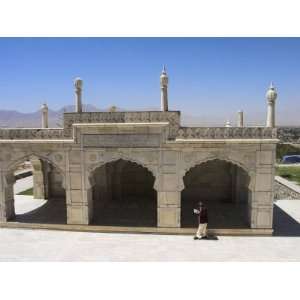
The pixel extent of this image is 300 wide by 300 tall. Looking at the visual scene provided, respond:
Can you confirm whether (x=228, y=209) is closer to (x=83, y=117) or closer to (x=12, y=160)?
(x=83, y=117)

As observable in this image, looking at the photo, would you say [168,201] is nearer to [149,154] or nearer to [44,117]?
[149,154]

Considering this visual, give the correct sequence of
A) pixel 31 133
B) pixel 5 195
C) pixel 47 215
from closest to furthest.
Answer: pixel 31 133, pixel 5 195, pixel 47 215

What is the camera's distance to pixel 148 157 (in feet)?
33.5

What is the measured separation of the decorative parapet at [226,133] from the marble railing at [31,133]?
13.4ft

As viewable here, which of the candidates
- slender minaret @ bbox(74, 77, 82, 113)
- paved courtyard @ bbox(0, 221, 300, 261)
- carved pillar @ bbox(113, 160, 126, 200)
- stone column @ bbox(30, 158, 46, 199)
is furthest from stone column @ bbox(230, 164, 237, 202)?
stone column @ bbox(30, 158, 46, 199)

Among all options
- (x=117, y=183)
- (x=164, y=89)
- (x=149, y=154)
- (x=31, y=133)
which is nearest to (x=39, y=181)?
(x=117, y=183)

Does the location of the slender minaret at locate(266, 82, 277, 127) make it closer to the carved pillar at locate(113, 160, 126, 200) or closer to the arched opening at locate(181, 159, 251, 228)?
the arched opening at locate(181, 159, 251, 228)

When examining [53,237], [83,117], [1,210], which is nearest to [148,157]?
[83,117]

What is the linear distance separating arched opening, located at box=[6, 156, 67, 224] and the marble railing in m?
0.96

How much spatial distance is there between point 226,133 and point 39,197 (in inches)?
384

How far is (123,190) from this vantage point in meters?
15.0

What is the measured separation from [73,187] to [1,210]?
9.84ft

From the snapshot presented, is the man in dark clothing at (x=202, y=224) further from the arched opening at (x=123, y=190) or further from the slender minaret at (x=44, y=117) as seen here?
the slender minaret at (x=44, y=117)

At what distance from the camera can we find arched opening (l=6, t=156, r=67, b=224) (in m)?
11.7
